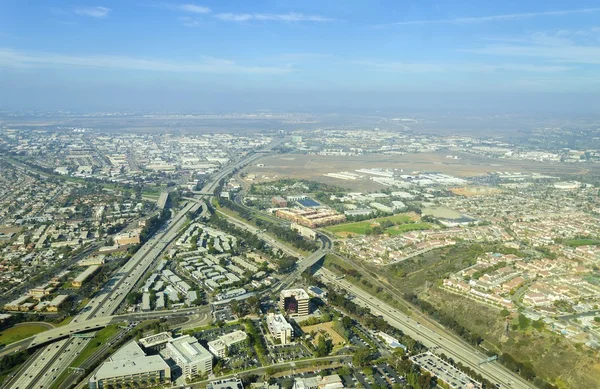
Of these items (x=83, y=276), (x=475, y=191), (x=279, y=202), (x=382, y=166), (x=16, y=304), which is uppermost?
(x=382, y=166)

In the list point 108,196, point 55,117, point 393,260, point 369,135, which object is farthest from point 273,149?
point 55,117

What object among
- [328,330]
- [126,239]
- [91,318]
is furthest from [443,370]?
[126,239]

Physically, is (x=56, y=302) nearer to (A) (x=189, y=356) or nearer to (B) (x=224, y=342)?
(A) (x=189, y=356)

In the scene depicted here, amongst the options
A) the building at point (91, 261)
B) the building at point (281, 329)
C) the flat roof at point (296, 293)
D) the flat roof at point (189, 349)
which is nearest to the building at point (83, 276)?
the building at point (91, 261)

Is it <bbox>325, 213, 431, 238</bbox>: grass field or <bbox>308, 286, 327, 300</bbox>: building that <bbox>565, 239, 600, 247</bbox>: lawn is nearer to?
<bbox>325, 213, 431, 238</bbox>: grass field

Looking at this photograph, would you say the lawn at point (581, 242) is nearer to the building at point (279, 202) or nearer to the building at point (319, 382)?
the building at point (319, 382)

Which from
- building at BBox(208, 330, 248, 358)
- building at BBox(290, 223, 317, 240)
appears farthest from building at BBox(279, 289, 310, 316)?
building at BBox(290, 223, 317, 240)
